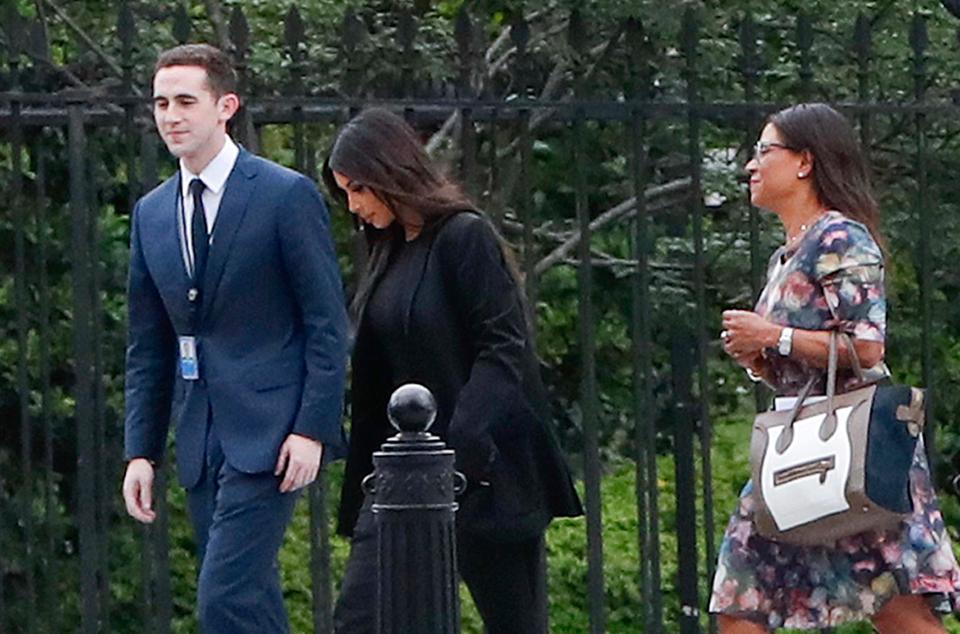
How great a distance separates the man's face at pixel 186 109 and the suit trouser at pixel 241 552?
68 centimetres

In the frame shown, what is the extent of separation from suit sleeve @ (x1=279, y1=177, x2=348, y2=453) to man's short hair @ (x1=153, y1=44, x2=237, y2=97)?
28 cm

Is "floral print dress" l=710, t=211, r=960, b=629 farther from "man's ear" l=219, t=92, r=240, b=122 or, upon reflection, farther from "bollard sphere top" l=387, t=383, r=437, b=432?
"man's ear" l=219, t=92, r=240, b=122

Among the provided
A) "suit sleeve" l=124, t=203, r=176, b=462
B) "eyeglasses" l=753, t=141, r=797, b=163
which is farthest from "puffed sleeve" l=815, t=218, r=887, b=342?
"suit sleeve" l=124, t=203, r=176, b=462

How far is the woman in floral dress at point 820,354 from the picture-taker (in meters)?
5.28

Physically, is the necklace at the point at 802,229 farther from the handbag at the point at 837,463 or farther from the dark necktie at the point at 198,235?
the dark necktie at the point at 198,235

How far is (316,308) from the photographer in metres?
5.40

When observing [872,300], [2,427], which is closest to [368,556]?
[872,300]

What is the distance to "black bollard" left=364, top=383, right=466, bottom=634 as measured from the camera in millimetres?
4656

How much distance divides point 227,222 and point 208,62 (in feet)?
1.23

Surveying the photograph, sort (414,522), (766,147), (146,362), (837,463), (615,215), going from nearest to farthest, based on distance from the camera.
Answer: (414,522) → (837,463) → (766,147) → (146,362) → (615,215)

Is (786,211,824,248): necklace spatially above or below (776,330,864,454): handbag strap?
above

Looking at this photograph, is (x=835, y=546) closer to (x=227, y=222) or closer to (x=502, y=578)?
Answer: (x=502, y=578)

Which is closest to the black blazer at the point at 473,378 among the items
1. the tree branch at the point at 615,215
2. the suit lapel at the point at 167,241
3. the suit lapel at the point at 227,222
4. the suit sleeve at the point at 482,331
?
the suit sleeve at the point at 482,331

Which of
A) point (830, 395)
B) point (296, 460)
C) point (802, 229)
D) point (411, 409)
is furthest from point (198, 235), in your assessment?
point (830, 395)
